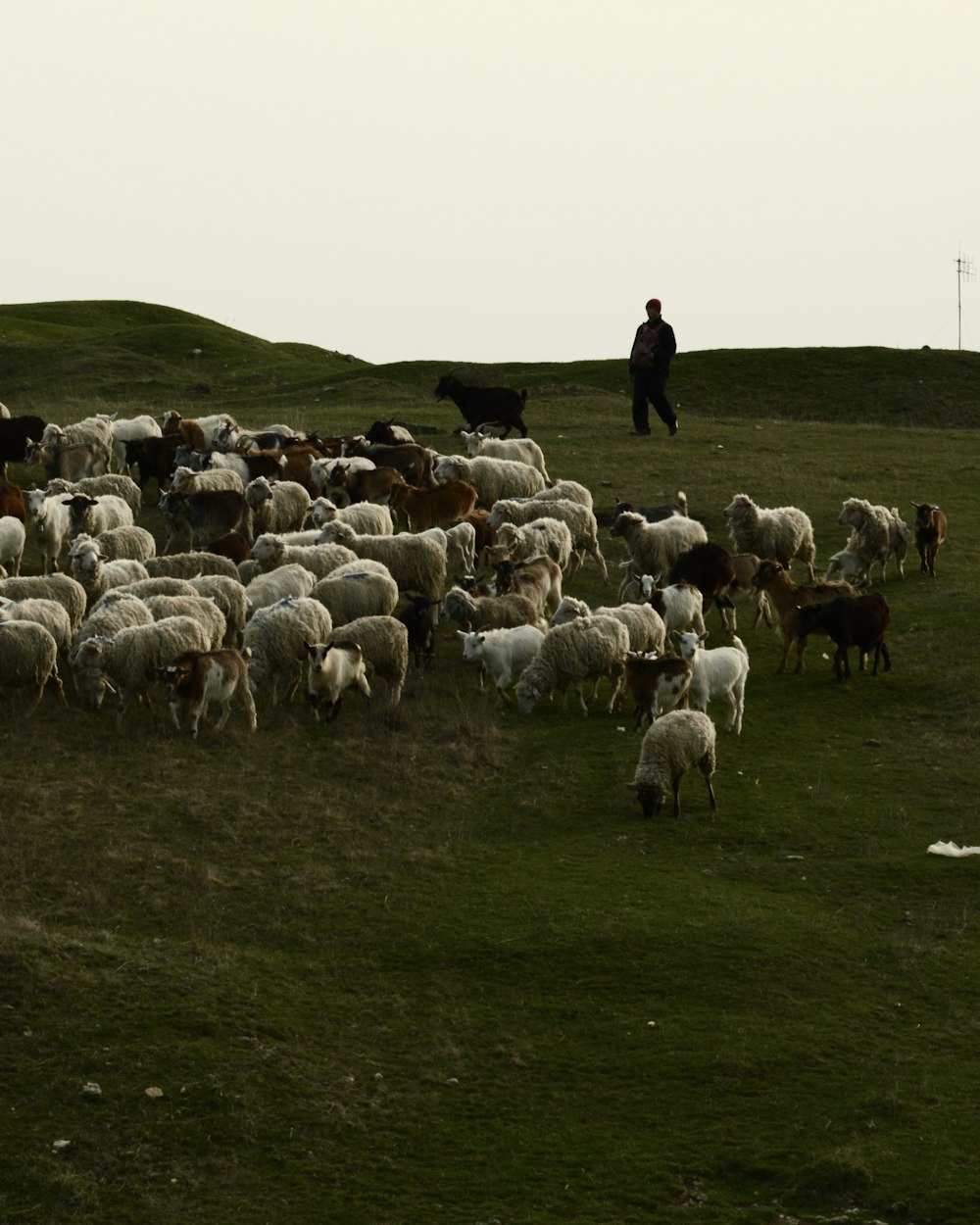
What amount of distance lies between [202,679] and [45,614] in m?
2.28

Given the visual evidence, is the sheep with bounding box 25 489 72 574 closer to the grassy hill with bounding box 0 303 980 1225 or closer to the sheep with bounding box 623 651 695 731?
the grassy hill with bounding box 0 303 980 1225

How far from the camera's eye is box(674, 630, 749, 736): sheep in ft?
54.6

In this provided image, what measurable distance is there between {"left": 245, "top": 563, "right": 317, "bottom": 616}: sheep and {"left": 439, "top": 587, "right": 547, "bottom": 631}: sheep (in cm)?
159

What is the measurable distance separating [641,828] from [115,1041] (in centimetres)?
526

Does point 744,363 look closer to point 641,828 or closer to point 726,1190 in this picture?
point 641,828

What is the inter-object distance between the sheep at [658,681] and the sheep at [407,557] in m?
4.22

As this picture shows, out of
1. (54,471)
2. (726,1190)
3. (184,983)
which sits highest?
(54,471)

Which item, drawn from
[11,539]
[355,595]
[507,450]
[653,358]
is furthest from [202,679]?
[653,358]

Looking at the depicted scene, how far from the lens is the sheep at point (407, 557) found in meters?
20.1

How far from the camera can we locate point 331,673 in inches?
648

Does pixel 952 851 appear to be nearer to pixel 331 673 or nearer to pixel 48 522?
pixel 331 673

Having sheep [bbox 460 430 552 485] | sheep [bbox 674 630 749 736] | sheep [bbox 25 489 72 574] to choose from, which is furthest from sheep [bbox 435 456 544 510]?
sheep [bbox 674 630 749 736]

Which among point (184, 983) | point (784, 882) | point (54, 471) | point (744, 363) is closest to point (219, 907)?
point (184, 983)

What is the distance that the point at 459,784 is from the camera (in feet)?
50.3
